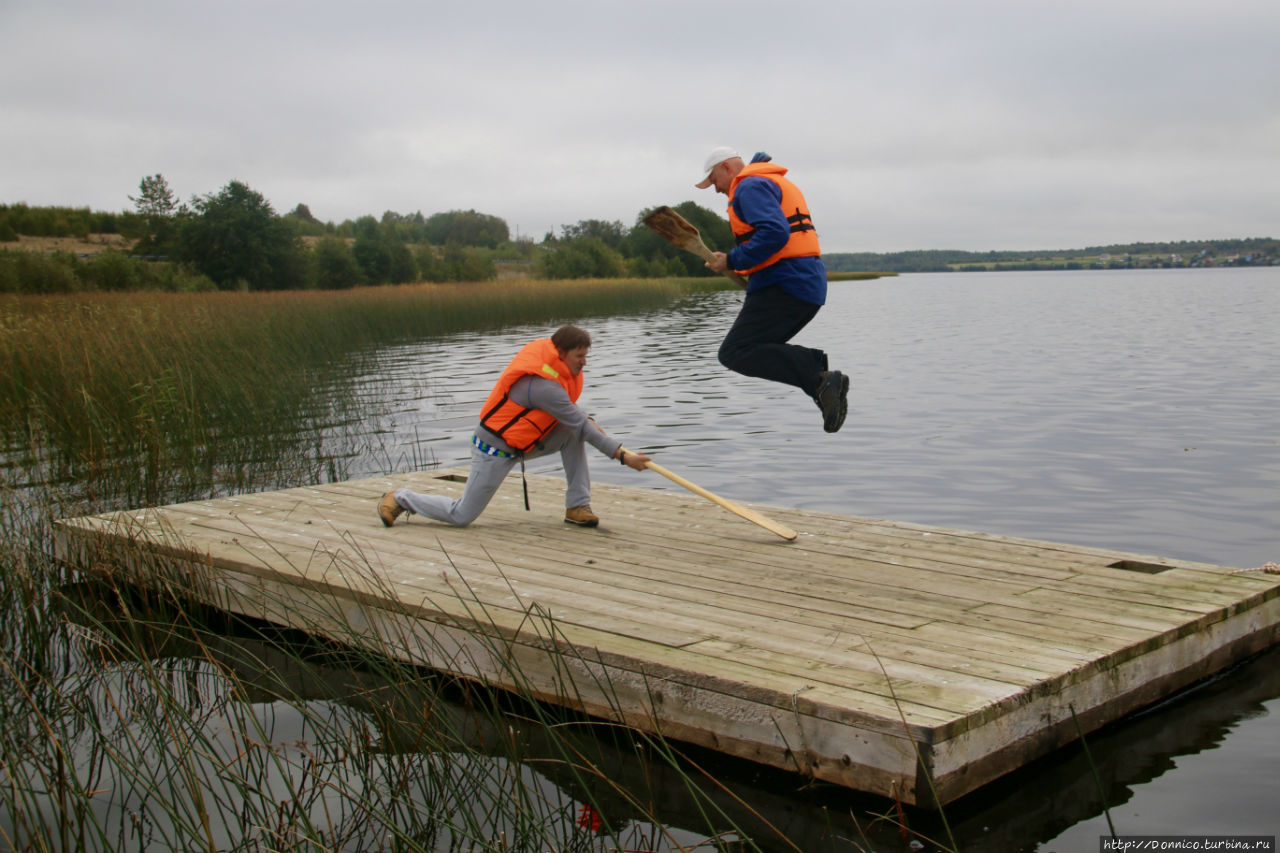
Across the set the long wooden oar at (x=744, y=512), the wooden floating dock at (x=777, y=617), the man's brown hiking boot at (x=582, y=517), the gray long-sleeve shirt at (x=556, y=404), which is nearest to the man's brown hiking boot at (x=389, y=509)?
the wooden floating dock at (x=777, y=617)

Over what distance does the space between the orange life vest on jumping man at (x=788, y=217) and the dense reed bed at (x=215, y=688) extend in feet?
9.62

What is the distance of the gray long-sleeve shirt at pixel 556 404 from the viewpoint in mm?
6086

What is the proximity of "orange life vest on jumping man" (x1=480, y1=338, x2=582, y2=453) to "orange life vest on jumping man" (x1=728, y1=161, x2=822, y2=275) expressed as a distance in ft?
4.02

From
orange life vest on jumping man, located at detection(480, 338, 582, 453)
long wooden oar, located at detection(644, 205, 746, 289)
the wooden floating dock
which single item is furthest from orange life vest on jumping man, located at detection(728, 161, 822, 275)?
the wooden floating dock

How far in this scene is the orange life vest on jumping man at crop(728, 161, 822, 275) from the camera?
612 centimetres

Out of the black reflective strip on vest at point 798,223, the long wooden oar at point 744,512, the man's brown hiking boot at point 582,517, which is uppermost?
the black reflective strip on vest at point 798,223

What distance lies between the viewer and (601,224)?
79500 mm

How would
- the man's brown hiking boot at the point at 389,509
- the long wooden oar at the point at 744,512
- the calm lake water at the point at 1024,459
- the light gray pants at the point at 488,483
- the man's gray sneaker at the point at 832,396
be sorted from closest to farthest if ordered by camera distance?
the calm lake water at the point at 1024,459 < the long wooden oar at the point at 744,512 < the man's gray sneaker at the point at 832,396 < the light gray pants at the point at 488,483 < the man's brown hiking boot at the point at 389,509

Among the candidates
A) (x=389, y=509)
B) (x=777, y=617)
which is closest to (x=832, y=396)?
(x=777, y=617)

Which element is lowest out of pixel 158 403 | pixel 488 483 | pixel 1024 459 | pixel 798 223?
Result: pixel 1024 459

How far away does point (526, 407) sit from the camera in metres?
6.22

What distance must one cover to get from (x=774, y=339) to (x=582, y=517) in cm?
166

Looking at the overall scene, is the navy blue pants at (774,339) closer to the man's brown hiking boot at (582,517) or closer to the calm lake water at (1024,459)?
the man's brown hiking boot at (582,517)

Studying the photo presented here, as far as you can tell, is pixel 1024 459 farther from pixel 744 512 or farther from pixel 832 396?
pixel 744 512
